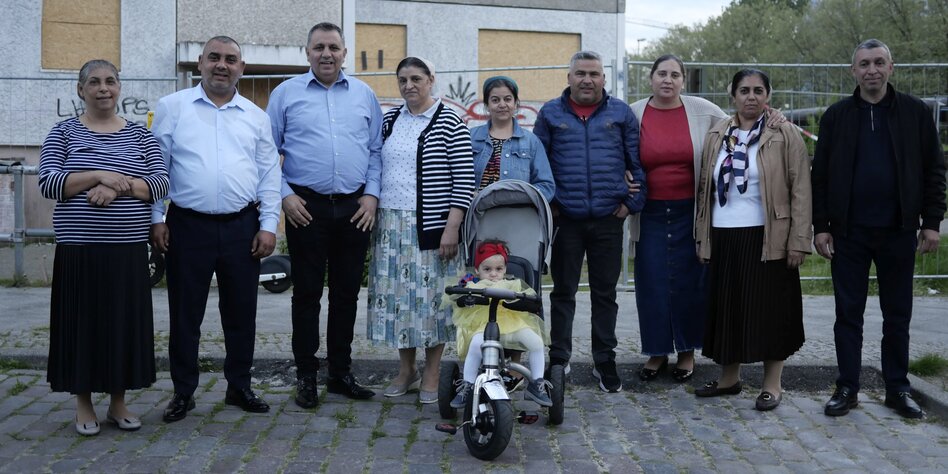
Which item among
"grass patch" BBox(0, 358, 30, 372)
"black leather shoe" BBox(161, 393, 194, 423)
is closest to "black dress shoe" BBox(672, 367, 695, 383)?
"black leather shoe" BBox(161, 393, 194, 423)

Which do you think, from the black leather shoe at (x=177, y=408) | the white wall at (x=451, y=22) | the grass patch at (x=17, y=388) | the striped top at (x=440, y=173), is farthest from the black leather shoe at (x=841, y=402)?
the white wall at (x=451, y=22)

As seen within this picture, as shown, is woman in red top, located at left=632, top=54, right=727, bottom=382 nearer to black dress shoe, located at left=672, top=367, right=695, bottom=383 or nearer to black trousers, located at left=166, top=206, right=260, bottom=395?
black dress shoe, located at left=672, top=367, right=695, bottom=383

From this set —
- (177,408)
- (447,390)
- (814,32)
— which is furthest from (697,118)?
(814,32)

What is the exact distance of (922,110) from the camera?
5.93 m

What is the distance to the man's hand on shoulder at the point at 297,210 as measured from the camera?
6004 millimetres

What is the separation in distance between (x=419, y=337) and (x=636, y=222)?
5.73 feet

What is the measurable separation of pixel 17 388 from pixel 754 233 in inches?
192

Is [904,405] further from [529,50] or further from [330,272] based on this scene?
[529,50]

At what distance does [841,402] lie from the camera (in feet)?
19.8

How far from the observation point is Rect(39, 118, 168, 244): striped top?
5297mm

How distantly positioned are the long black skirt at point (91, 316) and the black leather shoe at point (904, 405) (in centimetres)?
457

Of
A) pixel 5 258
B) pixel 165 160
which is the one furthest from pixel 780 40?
pixel 165 160

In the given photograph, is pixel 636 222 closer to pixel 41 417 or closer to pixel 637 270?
pixel 637 270

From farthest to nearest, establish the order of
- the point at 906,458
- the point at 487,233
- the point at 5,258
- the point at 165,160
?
the point at 5,258, the point at 487,233, the point at 165,160, the point at 906,458
